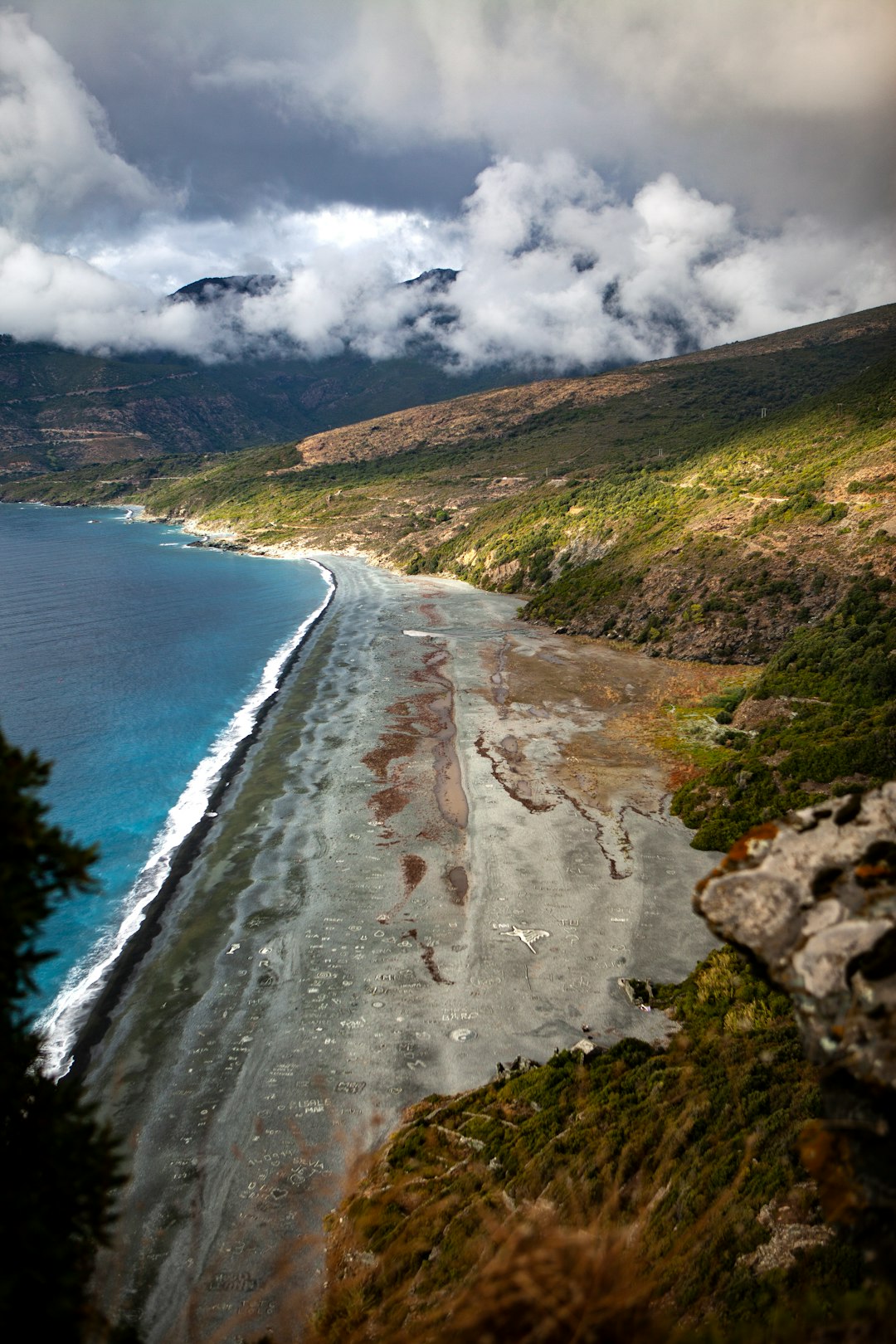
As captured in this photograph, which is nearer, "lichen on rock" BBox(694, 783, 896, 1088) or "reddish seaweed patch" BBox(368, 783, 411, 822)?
"lichen on rock" BBox(694, 783, 896, 1088)

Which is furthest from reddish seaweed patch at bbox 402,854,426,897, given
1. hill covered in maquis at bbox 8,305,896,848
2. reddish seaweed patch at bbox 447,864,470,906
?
hill covered in maquis at bbox 8,305,896,848

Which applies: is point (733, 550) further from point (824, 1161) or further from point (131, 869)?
point (824, 1161)

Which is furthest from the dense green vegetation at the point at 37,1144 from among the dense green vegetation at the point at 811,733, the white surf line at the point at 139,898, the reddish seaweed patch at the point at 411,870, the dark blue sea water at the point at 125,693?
the dense green vegetation at the point at 811,733

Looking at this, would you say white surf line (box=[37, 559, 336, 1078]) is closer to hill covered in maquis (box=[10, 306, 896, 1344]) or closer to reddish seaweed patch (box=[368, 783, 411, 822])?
hill covered in maquis (box=[10, 306, 896, 1344])

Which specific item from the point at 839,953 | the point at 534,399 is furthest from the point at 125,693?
the point at 534,399

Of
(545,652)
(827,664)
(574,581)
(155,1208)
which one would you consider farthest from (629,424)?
(155,1208)

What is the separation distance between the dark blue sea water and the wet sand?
2.30m

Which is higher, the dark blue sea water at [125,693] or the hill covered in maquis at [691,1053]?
the hill covered in maquis at [691,1053]

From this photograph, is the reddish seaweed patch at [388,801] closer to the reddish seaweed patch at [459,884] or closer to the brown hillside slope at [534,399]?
the reddish seaweed patch at [459,884]

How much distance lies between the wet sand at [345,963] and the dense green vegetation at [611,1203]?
1544mm

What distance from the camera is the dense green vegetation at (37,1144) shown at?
5059mm

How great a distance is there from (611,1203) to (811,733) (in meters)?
25.3

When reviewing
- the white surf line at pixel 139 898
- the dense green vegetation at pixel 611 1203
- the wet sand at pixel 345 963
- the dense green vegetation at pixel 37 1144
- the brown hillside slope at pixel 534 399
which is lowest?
the white surf line at pixel 139 898

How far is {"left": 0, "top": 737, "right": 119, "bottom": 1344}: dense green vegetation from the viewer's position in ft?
16.6
